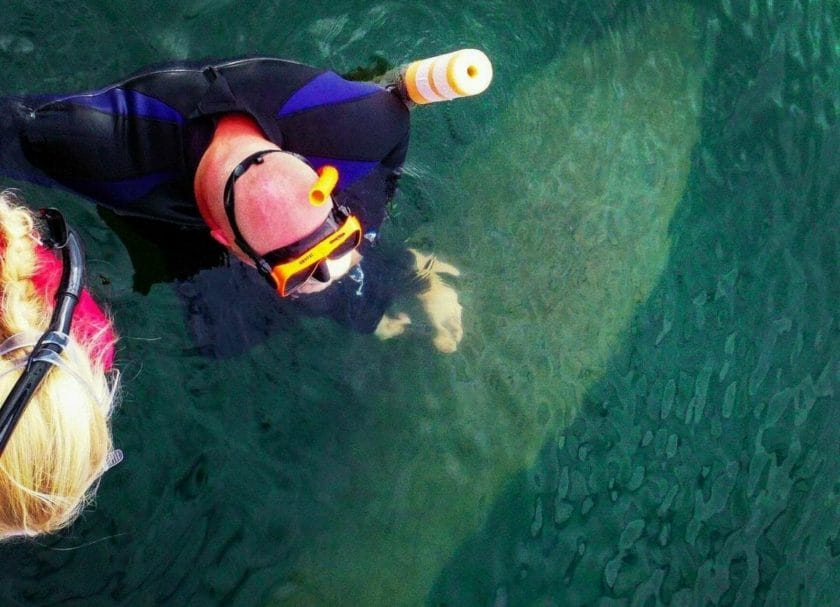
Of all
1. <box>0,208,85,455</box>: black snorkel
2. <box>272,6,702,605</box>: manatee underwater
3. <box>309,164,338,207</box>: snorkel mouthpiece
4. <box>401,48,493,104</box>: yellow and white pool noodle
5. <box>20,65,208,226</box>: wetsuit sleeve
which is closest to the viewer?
<box>0,208,85,455</box>: black snorkel

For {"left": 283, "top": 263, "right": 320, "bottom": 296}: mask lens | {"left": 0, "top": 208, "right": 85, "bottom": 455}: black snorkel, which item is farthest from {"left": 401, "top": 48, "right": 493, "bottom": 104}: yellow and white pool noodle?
{"left": 0, "top": 208, "right": 85, "bottom": 455}: black snorkel

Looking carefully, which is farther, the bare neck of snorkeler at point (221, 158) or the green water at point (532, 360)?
the green water at point (532, 360)

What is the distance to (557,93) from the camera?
300 centimetres

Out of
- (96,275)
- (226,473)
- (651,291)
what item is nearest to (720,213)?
(651,291)

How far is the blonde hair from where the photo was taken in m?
1.38

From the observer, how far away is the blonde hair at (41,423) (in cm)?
138

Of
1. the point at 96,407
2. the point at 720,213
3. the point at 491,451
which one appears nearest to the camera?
the point at 96,407

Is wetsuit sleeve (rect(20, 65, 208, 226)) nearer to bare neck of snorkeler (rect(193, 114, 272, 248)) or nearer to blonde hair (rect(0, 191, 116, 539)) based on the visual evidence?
bare neck of snorkeler (rect(193, 114, 272, 248))

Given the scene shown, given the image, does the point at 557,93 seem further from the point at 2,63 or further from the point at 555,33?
the point at 2,63

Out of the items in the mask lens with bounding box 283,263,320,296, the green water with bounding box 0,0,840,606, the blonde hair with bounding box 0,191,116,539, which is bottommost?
the green water with bounding box 0,0,840,606

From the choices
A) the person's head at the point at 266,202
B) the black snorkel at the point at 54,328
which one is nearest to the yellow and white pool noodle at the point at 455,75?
the person's head at the point at 266,202

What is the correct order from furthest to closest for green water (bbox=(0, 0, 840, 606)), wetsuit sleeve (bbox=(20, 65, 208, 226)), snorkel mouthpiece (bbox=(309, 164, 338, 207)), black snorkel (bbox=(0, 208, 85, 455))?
green water (bbox=(0, 0, 840, 606)) → wetsuit sleeve (bbox=(20, 65, 208, 226)) → snorkel mouthpiece (bbox=(309, 164, 338, 207)) → black snorkel (bbox=(0, 208, 85, 455))

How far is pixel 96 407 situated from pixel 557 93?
7.00 feet

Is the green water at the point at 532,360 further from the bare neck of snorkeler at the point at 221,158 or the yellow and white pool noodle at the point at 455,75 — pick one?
the yellow and white pool noodle at the point at 455,75
